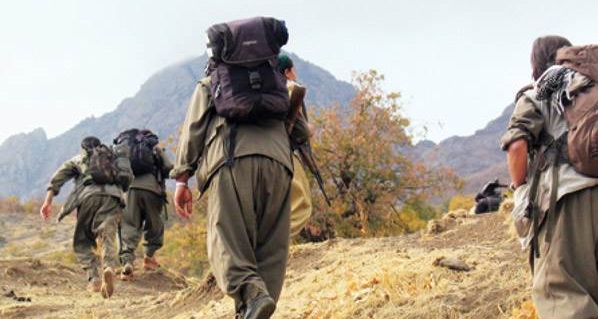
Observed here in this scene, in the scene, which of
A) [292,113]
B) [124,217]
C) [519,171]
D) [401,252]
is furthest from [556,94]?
[124,217]

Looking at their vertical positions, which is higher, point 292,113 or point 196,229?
point 292,113

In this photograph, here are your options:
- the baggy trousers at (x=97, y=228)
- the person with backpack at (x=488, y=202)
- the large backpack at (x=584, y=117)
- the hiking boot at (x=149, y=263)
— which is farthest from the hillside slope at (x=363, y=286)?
the person with backpack at (x=488, y=202)

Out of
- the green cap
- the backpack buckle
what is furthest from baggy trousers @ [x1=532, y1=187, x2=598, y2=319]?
the green cap

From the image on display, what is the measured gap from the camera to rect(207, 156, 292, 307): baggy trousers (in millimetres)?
4352

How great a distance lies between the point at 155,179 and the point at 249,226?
23.7 feet

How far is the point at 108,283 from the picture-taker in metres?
9.65

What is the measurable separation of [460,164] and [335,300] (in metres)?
166

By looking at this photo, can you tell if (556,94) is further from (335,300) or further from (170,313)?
(170,313)

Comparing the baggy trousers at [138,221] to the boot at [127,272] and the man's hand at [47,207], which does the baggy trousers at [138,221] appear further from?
the man's hand at [47,207]

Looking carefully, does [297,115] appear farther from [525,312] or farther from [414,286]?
[525,312]

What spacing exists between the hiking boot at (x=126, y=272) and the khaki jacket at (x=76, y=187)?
1.41 metres

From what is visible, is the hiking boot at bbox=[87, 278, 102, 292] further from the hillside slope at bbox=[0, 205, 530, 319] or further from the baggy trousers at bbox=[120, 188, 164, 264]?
the baggy trousers at bbox=[120, 188, 164, 264]

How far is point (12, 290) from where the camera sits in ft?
34.2

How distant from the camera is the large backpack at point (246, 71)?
4.48m
